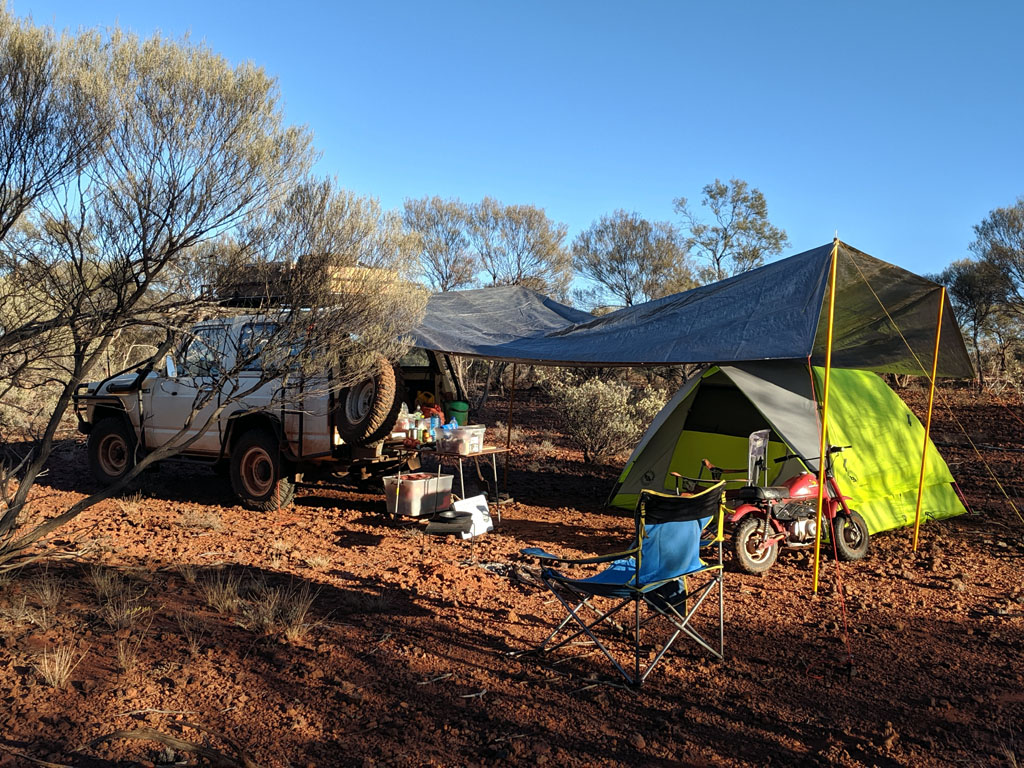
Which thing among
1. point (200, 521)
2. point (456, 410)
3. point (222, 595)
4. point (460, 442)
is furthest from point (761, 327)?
point (200, 521)

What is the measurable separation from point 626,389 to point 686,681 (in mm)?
9659

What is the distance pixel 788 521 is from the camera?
20.6 ft

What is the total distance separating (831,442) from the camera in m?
6.99

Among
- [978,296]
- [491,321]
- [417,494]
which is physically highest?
[978,296]

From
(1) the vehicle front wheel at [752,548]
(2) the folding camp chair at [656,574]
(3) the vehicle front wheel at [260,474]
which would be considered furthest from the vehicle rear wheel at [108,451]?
(1) the vehicle front wheel at [752,548]

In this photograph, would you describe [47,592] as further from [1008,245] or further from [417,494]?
[1008,245]

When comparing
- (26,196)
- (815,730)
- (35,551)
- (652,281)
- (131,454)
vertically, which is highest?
(652,281)

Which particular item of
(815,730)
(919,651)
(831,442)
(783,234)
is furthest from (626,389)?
(783,234)

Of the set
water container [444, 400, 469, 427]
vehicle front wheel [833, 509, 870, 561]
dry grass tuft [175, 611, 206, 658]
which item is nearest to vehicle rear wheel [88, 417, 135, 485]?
water container [444, 400, 469, 427]

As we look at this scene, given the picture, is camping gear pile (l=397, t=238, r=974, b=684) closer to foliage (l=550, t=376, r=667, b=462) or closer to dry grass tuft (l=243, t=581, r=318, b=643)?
dry grass tuft (l=243, t=581, r=318, b=643)

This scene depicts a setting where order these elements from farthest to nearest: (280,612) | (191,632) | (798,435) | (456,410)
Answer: (456,410)
(798,435)
(280,612)
(191,632)

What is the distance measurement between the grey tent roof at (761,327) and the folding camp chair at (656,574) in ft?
6.66

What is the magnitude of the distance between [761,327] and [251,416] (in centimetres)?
507

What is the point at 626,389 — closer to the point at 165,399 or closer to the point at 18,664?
the point at 165,399
